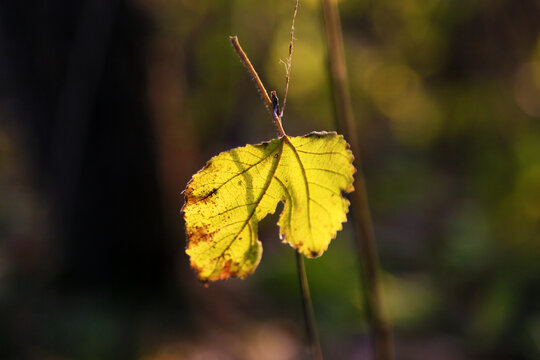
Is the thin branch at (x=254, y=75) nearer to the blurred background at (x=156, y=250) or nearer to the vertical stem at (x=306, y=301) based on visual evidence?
the vertical stem at (x=306, y=301)

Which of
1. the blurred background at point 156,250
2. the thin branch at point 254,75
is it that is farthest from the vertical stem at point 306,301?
the blurred background at point 156,250

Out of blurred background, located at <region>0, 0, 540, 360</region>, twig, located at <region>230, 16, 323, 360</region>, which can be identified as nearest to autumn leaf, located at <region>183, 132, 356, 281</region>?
twig, located at <region>230, 16, 323, 360</region>

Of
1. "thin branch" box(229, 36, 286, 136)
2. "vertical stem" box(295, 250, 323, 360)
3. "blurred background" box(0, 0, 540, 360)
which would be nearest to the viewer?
"thin branch" box(229, 36, 286, 136)

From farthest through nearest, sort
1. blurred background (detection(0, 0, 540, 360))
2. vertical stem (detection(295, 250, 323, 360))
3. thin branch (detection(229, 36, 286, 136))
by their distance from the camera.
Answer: blurred background (detection(0, 0, 540, 360)), vertical stem (detection(295, 250, 323, 360)), thin branch (detection(229, 36, 286, 136))

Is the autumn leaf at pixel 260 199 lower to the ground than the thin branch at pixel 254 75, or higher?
lower

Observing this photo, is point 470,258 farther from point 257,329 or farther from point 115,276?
point 115,276

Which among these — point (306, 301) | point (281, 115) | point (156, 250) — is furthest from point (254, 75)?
point (156, 250)

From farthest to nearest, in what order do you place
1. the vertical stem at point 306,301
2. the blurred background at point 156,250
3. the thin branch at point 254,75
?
the blurred background at point 156,250, the vertical stem at point 306,301, the thin branch at point 254,75

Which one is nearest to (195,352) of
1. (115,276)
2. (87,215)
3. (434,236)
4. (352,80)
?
(115,276)

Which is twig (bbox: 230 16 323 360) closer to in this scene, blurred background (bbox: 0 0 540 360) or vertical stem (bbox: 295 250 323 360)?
vertical stem (bbox: 295 250 323 360)
